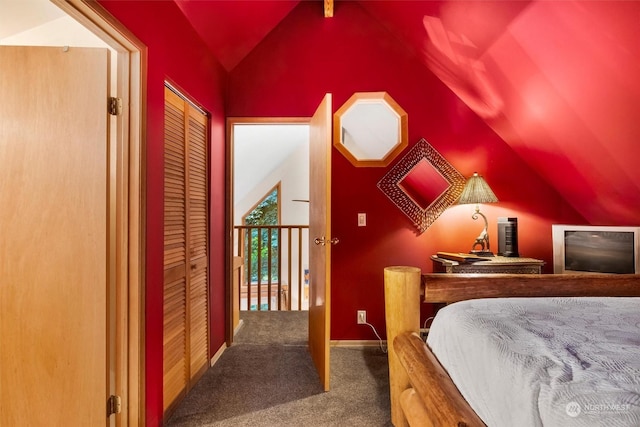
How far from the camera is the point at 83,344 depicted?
137cm

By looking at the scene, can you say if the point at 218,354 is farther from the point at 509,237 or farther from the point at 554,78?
the point at 554,78

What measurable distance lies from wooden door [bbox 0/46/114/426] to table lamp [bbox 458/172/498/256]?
246 centimetres

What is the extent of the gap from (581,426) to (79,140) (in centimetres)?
184

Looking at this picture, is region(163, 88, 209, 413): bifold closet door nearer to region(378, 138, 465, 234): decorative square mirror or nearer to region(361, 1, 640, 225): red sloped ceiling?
region(378, 138, 465, 234): decorative square mirror

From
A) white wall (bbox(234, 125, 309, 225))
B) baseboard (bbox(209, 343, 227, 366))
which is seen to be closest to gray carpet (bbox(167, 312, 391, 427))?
baseboard (bbox(209, 343, 227, 366))

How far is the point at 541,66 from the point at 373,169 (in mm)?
1306

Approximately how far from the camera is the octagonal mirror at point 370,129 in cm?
274

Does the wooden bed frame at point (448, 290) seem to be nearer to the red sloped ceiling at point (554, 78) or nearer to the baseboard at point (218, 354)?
the red sloped ceiling at point (554, 78)

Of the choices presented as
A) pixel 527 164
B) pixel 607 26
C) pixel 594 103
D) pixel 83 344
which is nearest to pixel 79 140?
pixel 83 344

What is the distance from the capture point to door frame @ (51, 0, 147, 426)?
143 cm

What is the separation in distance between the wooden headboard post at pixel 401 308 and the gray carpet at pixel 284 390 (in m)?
0.37

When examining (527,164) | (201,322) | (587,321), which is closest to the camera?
(587,321)

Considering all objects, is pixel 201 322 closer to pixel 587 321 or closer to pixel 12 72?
pixel 12 72

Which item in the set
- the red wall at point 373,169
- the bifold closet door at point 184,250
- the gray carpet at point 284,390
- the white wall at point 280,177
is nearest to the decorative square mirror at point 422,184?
the red wall at point 373,169
